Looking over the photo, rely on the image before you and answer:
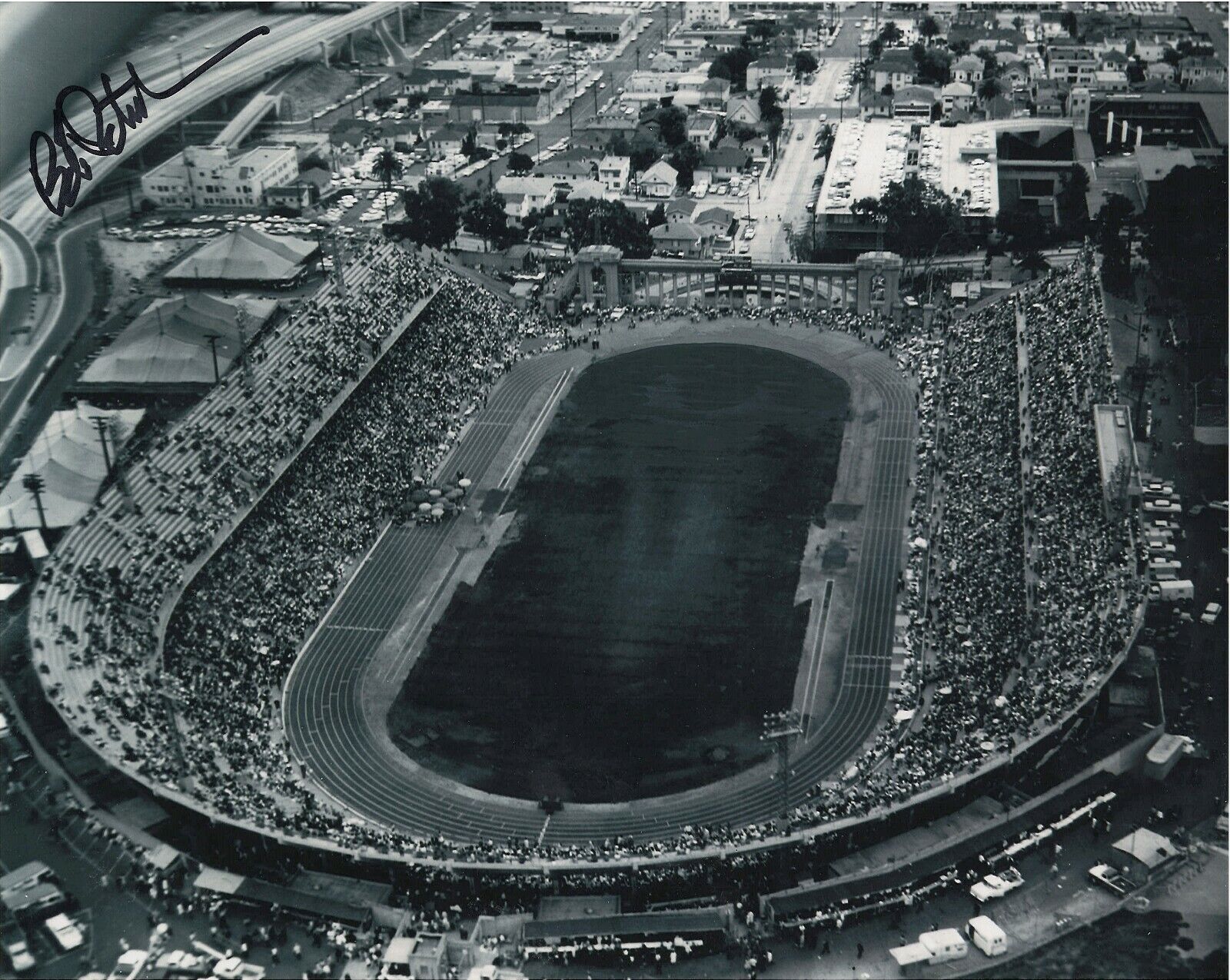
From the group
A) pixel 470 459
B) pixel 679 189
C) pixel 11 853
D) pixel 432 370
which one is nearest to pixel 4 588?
pixel 11 853

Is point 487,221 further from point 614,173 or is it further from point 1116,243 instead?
point 1116,243

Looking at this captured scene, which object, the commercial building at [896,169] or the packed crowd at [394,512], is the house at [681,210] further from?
the packed crowd at [394,512]

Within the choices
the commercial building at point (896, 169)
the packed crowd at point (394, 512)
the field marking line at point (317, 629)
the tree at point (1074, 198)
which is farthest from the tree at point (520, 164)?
the field marking line at point (317, 629)

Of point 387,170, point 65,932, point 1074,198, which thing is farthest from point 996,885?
point 387,170

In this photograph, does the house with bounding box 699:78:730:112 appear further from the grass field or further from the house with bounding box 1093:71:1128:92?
the grass field

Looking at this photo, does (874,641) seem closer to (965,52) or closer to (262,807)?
(262,807)
